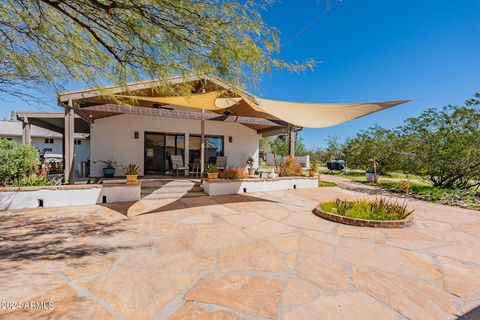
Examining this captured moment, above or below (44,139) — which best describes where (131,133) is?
below

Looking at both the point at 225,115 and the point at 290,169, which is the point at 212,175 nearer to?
the point at 225,115

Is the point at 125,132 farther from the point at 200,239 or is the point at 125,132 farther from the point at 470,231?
the point at 470,231

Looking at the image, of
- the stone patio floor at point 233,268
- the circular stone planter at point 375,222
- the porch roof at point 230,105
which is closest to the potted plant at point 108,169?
the porch roof at point 230,105

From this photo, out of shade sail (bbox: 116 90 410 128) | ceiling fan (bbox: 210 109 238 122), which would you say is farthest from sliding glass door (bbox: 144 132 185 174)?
shade sail (bbox: 116 90 410 128)

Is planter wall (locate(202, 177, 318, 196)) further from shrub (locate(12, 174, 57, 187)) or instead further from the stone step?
shrub (locate(12, 174, 57, 187))

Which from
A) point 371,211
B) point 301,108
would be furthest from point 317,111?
point 371,211

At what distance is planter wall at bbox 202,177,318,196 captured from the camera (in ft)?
21.4

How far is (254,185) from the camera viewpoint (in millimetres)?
7234

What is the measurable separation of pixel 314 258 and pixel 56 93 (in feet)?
16.5

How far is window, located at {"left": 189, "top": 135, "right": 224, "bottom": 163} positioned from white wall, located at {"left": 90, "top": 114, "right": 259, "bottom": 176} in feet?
0.85

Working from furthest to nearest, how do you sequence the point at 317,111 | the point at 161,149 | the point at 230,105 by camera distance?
the point at 161,149, the point at 317,111, the point at 230,105

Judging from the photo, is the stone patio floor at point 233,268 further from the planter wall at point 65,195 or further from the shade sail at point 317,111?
the shade sail at point 317,111

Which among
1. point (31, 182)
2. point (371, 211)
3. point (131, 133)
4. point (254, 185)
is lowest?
point (371, 211)

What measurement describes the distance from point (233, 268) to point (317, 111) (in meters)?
4.93
